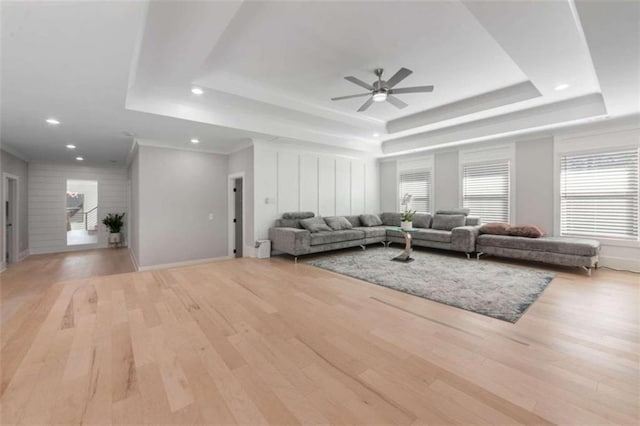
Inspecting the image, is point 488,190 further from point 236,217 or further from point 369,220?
point 236,217

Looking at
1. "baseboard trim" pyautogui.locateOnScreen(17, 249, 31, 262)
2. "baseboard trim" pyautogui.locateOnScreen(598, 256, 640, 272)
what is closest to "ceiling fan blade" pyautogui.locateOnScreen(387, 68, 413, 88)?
"baseboard trim" pyautogui.locateOnScreen(598, 256, 640, 272)

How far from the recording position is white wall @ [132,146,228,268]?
18.1ft

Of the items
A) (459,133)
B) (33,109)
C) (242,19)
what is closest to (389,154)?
(459,133)

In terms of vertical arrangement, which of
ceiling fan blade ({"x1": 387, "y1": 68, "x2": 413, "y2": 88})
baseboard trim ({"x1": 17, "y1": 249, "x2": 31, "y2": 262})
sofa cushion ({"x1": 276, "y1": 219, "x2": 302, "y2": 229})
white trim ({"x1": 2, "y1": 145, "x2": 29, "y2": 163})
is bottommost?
baseboard trim ({"x1": 17, "y1": 249, "x2": 31, "y2": 262})

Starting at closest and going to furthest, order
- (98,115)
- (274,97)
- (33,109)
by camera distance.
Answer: (33,109), (98,115), (274,97)

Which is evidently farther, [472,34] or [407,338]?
[472,34]

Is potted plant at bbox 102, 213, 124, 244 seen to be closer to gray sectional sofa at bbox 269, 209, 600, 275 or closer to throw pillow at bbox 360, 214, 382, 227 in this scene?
gray sectional sofa at bbox 269, 209, 600, 275

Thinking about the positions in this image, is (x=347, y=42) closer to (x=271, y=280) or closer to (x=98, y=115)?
(x=271, y=280)

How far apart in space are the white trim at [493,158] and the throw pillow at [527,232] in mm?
871

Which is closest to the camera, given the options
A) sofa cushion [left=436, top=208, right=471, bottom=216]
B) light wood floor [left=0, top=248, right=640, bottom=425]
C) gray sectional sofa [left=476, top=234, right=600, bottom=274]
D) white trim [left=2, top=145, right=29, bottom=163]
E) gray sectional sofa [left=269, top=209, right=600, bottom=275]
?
light wood floor [left=0, top=248, right=640, bottom=425]

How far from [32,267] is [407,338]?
8.29m

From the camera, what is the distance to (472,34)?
9.20 ft

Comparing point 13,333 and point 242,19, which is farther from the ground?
point 242,19

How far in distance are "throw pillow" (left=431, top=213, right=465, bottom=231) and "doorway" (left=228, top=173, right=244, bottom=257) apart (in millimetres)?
4722
